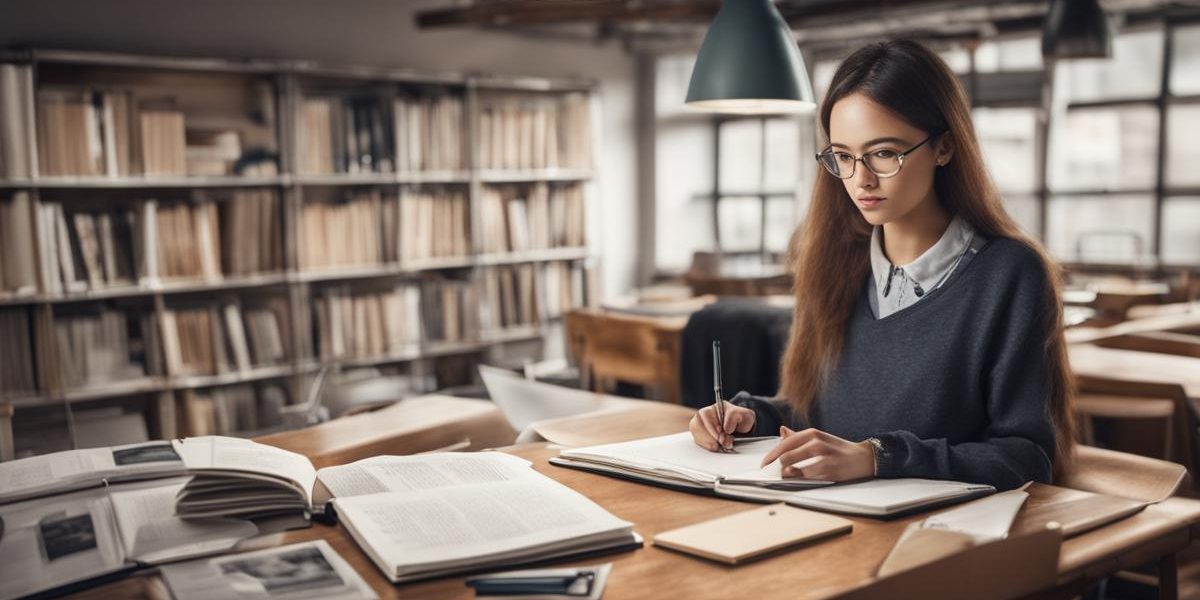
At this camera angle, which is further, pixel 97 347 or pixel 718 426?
pixel 97 347

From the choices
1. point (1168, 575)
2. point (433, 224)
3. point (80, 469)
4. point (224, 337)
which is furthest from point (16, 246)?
point (1168, 575)

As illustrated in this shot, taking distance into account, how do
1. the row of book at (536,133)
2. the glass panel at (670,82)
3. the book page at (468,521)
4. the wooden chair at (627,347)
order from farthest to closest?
1. the glass panel at (670,82)
2. the row of book at (536,133)
3. the wooden chair at (627,347)
4. the book page at (468,521)

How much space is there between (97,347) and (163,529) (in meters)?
3.86

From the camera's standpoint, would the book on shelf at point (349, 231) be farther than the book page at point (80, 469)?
Yes

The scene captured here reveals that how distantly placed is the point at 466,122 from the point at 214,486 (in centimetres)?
500

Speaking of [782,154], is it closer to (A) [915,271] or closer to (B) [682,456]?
(A) [915,271]

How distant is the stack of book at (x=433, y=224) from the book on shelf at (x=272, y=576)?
4773 millimetres

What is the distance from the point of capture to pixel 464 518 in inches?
50.5

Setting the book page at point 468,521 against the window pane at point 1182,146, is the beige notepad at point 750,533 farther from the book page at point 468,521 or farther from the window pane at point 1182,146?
the window pane at point 1182,146

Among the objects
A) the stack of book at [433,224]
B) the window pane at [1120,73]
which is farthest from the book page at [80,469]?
the window pane at [1120,73]

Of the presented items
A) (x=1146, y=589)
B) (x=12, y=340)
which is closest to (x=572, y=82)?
(x=12, y=340)

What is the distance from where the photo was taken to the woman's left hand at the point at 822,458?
145cm

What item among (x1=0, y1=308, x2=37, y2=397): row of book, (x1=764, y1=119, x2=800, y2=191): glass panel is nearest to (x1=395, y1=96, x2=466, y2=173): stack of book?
(x1=0, y1=308, x2=37, y2=397): row of book

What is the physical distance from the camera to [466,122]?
621cm
